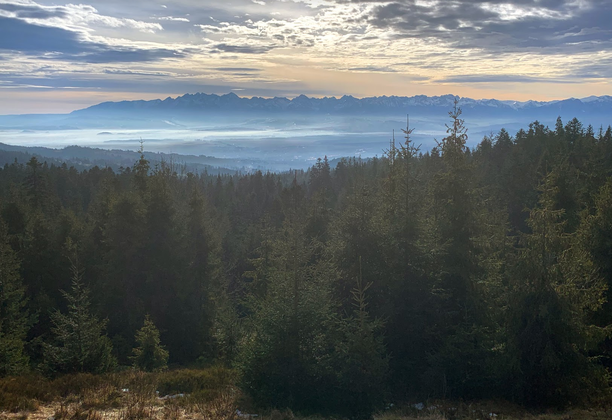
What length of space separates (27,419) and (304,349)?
7.23 m

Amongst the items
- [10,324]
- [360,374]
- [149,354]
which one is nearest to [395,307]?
[360,374]

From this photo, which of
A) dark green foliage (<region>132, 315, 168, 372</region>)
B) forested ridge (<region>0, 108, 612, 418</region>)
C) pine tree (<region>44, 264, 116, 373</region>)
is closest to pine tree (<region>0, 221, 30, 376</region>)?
forested ridge (<region>0, 108, 612, 418</region>)

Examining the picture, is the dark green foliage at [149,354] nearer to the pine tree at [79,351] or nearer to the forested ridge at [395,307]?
the forested ridge at [395,307]

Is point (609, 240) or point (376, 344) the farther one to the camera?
point (609, 240)

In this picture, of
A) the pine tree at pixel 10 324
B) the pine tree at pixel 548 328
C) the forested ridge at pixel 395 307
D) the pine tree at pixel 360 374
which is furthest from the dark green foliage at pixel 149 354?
the pine tree at pixel 548 328

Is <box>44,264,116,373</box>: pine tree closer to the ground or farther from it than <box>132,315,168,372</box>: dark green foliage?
farther from it

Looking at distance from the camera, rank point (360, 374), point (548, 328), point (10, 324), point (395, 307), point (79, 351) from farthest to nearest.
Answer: point (10, 324) → point (79, 351) → point (395, 307) → point (360, 374) → point (548, 328)

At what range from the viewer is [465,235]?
1439cm

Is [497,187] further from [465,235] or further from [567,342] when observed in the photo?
[567,342]

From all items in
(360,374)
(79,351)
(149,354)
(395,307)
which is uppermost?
(395,307)

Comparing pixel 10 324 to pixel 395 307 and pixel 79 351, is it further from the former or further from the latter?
pixel 395 307

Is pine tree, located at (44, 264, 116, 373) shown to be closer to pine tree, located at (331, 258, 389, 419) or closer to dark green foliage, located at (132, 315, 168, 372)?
dark green foliage, located at (132, 315, 168, 372)

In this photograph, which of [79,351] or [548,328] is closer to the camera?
[548,328]

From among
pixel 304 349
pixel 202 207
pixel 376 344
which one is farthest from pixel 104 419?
pixel 202 207
